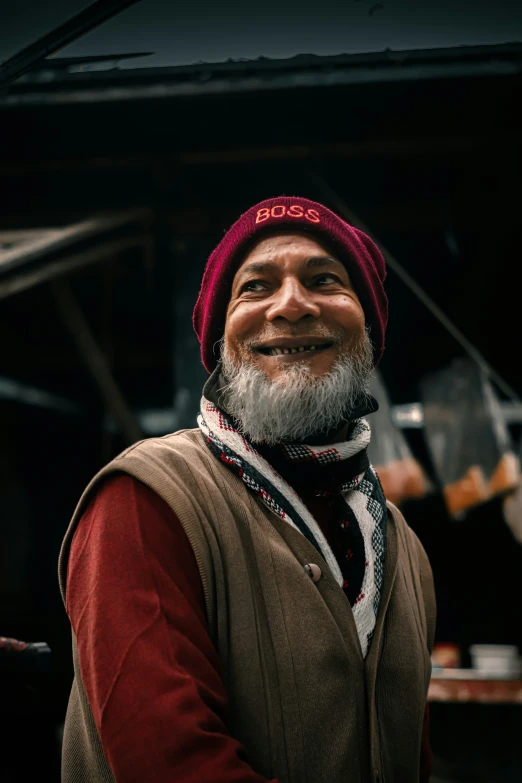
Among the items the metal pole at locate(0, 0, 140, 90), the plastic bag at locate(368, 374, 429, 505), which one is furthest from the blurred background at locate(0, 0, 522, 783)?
the metal pole at locate(0, 0, 140, 90)

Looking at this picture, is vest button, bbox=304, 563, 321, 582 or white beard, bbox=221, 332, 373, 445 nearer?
vest button, bbox=304, 563, 321, 582

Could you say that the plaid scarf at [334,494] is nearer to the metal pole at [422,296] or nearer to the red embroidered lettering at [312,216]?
the red embroidered lettering at [312,216]

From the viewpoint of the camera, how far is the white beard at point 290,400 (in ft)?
4.26

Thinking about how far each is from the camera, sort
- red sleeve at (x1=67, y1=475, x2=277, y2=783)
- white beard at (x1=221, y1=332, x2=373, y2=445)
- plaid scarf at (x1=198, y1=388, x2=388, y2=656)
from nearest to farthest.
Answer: red sleeve at (x1=67, y1=475, x2=277, y2=783), plaid scarf at (x1=198, y1=388, x2=388, y2=656), white beard at (x1=221, y1=332, x2=373, y2=445)

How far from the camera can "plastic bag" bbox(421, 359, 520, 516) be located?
343 centimetres

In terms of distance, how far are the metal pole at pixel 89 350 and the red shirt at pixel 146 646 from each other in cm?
256

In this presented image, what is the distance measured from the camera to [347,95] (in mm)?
3152

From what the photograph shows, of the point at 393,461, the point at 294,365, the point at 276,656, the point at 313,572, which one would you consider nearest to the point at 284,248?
the point at 294,365

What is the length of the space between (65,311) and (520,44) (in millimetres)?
2956

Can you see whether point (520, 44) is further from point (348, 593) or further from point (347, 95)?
point (348, 593)

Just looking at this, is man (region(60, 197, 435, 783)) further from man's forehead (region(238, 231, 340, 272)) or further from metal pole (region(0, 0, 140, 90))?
metal pole (region(0, 0, 140, 90))

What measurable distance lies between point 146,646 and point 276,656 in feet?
0.88

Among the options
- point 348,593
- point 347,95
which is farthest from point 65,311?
point 348,593

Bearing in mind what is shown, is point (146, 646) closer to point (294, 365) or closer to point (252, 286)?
point (294, 365)
